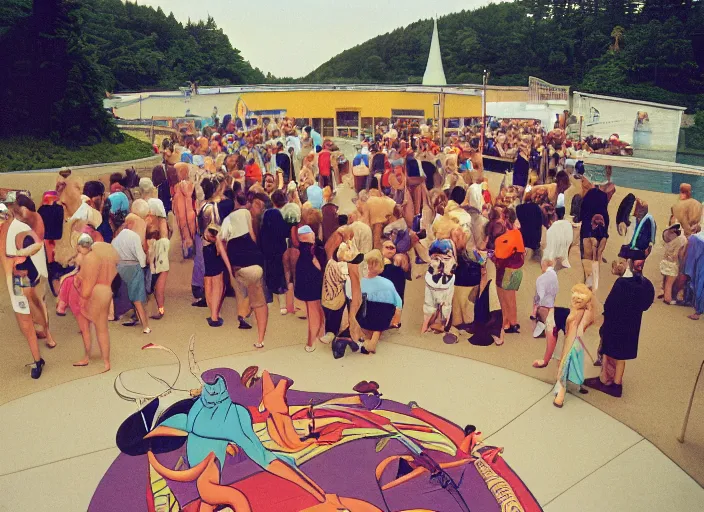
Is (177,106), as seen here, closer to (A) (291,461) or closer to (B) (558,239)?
(B) (558,239)

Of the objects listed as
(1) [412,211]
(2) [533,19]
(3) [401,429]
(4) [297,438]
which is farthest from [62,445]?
(2) [533,19]

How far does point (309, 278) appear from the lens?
28.6ft

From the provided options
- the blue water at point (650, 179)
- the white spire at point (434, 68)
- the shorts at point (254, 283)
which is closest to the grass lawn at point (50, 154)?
the shorts at point (254, 283)

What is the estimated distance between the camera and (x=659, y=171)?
1817 centimetres

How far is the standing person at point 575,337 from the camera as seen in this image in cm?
708

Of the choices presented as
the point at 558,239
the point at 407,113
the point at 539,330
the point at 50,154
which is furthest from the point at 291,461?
the point at 407,113

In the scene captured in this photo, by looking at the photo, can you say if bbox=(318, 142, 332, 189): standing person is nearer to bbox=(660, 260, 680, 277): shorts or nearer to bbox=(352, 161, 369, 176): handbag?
bbox=(352, 161, 369, 176): handbag

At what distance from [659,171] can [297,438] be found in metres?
15.6

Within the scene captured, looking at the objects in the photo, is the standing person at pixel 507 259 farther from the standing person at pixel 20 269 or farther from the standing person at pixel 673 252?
the standing person at pixel 20 269

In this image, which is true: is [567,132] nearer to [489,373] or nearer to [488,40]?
[488,40]

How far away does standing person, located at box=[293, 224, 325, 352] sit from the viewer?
873cm

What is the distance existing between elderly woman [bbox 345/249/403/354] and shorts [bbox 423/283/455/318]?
613 millimetres

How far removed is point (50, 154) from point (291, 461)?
13199 mm

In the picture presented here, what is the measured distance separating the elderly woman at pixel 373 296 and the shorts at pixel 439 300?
0.61m
